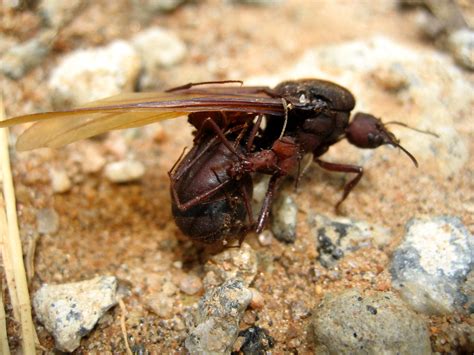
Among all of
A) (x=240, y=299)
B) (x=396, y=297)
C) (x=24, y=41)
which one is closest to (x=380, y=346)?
(x=396, y=297)

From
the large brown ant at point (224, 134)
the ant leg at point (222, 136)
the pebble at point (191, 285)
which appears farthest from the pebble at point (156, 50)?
the pebble at point (191, 285)

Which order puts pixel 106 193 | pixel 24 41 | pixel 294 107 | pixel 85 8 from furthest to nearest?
pixel 85 8 → pixel 24 41 → pixel 106 193 → pixel 294 107

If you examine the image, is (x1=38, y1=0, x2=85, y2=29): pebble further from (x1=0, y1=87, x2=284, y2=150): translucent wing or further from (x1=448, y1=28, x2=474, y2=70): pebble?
(x1=448, y1=28, x2=474, y2=70): pebble

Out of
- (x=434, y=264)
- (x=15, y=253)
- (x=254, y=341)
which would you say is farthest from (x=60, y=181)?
(x=434, y=264)

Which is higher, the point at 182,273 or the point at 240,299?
the point at 240,299

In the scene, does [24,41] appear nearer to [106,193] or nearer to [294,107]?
[106,193]

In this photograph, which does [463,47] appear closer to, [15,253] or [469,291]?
[469,291]
